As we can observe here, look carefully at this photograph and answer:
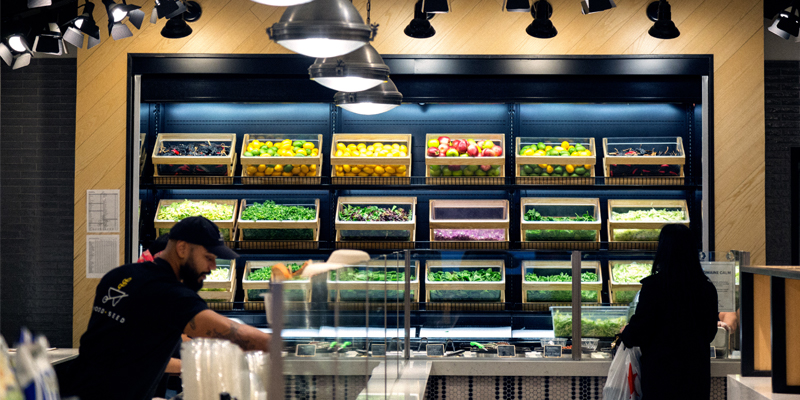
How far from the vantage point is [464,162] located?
17.4ft

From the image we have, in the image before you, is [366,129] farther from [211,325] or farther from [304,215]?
[211,325]

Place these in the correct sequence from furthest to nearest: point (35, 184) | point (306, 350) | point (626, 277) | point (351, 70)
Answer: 1. point (35, 184)
2. point (626, 277)
3. point (351, 70)
4. point (306, 350)

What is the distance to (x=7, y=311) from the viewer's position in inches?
245

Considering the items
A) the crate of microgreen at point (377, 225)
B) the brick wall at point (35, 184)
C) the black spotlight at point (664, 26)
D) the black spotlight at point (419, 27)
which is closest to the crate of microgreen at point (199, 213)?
the crate of microgreen at point (377, 225)

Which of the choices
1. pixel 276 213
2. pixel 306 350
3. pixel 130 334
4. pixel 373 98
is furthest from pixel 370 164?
pixel 306 350

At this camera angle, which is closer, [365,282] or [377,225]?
[365,282]

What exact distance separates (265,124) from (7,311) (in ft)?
9.93

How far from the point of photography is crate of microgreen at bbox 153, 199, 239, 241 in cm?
543

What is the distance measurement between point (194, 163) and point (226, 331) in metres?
3.60

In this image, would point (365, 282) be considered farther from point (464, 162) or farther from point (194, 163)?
point (194, 163)

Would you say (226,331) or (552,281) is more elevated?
(226,331)

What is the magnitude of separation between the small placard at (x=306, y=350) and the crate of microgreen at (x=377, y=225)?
147 inches

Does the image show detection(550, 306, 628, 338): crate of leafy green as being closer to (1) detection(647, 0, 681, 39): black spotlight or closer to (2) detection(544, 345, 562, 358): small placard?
(2) detection(544, 345, 562, 358): small placard

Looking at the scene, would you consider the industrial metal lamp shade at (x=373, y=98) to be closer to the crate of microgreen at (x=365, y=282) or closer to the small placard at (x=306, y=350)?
the crate of microgreen at (x=365, y=282)
